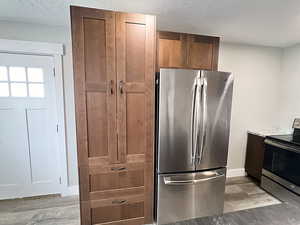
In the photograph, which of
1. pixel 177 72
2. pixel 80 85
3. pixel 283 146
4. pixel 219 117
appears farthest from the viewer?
pixel 283 146

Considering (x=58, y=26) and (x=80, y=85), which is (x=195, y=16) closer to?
(x=80, y=85)

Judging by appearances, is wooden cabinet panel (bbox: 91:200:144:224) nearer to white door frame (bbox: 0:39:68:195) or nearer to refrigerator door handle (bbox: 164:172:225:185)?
refrigerator door handle (bbox: 164:172:225:185)

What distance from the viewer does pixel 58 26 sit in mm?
2324

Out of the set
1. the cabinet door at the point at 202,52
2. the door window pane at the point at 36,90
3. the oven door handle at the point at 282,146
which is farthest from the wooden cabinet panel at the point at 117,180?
the oven door handle at the point at 282,146

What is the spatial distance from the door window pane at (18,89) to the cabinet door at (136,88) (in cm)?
169

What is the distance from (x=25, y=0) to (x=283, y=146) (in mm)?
3643

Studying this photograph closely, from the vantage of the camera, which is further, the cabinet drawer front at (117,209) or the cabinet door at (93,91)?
the cabinet drawer front at (117,209)

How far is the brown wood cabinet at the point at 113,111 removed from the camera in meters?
1.54

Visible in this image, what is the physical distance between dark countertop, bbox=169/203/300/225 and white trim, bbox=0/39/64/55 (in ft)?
8.40

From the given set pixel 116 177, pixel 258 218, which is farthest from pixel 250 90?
pixel 116 177

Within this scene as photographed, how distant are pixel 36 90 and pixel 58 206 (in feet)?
5.63

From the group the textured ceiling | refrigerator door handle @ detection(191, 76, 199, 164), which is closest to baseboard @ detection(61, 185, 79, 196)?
refrigerator door handle @ detection(191, 76, 199, 164)

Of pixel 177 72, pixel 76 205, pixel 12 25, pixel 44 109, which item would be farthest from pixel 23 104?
pixel 177 72

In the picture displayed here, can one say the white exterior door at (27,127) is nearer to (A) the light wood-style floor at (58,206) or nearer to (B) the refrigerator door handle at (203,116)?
(A) the light wood-style floor at (58,206)
